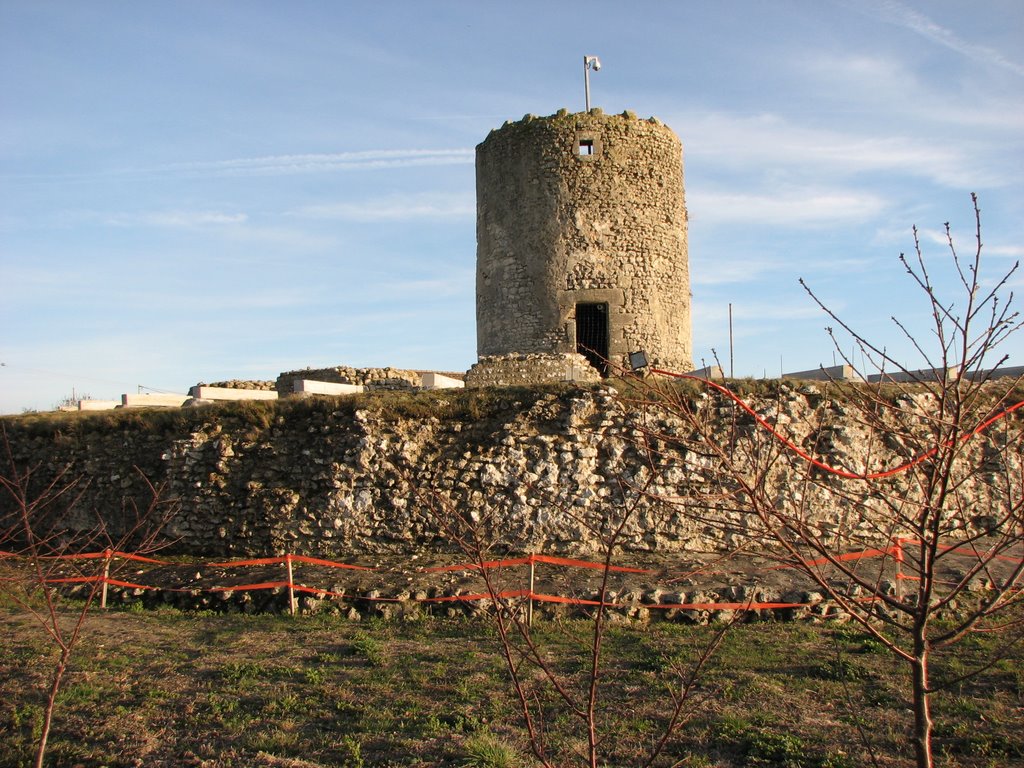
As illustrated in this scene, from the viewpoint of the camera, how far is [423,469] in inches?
452

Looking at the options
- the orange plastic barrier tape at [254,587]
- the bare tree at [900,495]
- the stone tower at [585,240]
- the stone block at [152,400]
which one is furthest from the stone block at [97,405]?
the bare tree at [900,495]

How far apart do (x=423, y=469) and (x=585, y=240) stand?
238 inches

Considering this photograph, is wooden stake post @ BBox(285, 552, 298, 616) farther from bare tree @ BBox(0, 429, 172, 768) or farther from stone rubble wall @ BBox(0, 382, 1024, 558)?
bare tree @ BBox(0, 429, 172, 768)

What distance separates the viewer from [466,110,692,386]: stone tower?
1530cm

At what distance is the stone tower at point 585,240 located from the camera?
50.2 ft

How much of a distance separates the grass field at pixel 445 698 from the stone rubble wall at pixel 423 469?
2051 mm

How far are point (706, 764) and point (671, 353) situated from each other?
422 inches

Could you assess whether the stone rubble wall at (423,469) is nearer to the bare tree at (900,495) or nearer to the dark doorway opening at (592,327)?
the bare tree at (900,495)

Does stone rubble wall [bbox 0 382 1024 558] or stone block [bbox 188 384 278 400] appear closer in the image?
stone rubble wall [bbox 0 382 1024 558]

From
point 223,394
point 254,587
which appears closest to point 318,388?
point 223,394

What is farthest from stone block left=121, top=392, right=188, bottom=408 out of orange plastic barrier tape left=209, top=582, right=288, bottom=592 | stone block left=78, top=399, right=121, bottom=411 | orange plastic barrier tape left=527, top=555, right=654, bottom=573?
orange plastic barrier tape left=527, top=555, right=654, bottom=573

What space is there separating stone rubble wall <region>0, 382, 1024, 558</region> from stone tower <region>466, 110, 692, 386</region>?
11.4 feet

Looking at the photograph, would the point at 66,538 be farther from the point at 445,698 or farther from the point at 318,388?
the point at 445,698

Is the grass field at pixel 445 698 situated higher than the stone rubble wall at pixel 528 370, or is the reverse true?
the stone rubble wall at pixel 528 370
